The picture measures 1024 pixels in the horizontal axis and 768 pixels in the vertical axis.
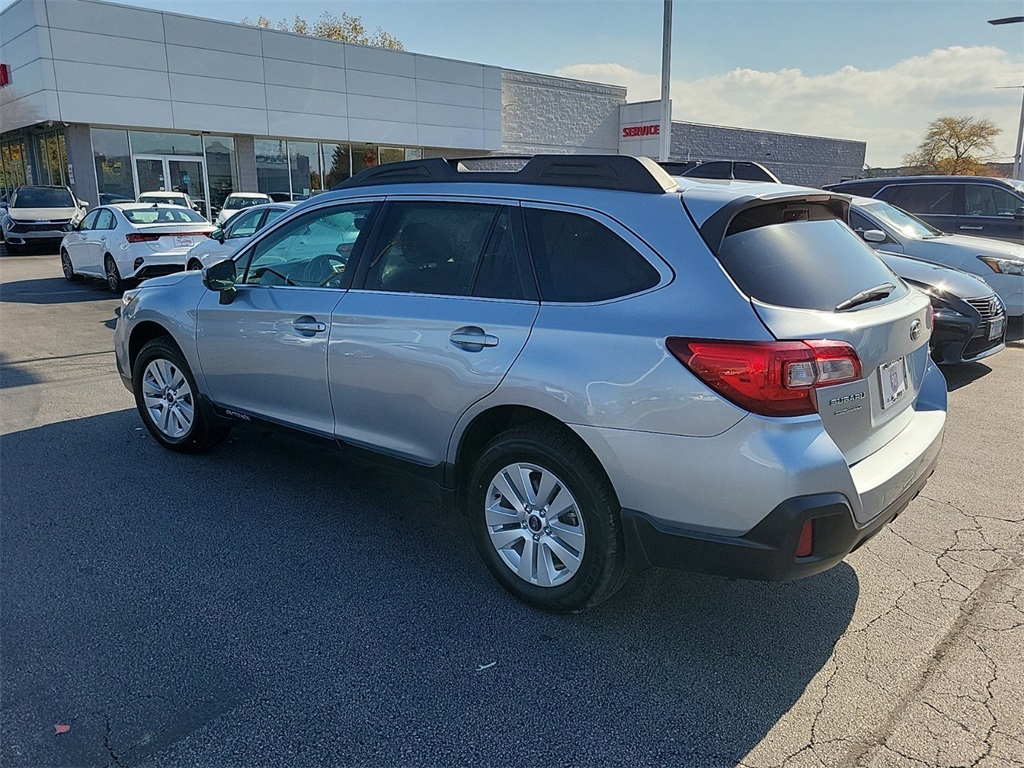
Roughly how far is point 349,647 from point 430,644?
1.06 ft

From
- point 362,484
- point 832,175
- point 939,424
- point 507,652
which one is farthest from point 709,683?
point 832,175

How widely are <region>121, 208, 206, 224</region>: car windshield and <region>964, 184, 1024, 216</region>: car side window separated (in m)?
12.4

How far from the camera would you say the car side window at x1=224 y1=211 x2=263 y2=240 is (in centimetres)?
1211

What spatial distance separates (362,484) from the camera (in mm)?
4711

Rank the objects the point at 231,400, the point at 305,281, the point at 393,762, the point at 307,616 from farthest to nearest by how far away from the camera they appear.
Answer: the point at 231,400 → the point at 305,281 → the point at 307,616 → the point at 393,762

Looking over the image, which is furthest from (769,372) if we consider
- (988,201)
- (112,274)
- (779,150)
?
(779,150)

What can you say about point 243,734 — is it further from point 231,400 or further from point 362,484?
point 231,400

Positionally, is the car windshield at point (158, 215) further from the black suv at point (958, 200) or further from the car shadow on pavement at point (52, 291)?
the black suv at point (958, 200)

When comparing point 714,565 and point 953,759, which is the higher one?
point 714,565

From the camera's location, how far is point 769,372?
2.62m

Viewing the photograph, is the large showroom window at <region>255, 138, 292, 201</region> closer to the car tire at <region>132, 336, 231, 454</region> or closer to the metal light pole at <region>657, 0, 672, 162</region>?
the metal light pole at <region>657, 0, 672, 162</region>

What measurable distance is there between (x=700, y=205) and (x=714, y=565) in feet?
4.54

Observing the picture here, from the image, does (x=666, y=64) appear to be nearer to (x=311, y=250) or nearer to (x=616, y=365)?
(x=311, y=250)

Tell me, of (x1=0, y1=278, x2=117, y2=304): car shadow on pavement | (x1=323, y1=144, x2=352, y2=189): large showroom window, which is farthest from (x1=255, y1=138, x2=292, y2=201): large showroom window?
(x1=0, y1=278, x2=117, y2=304): car shadow on pavement
